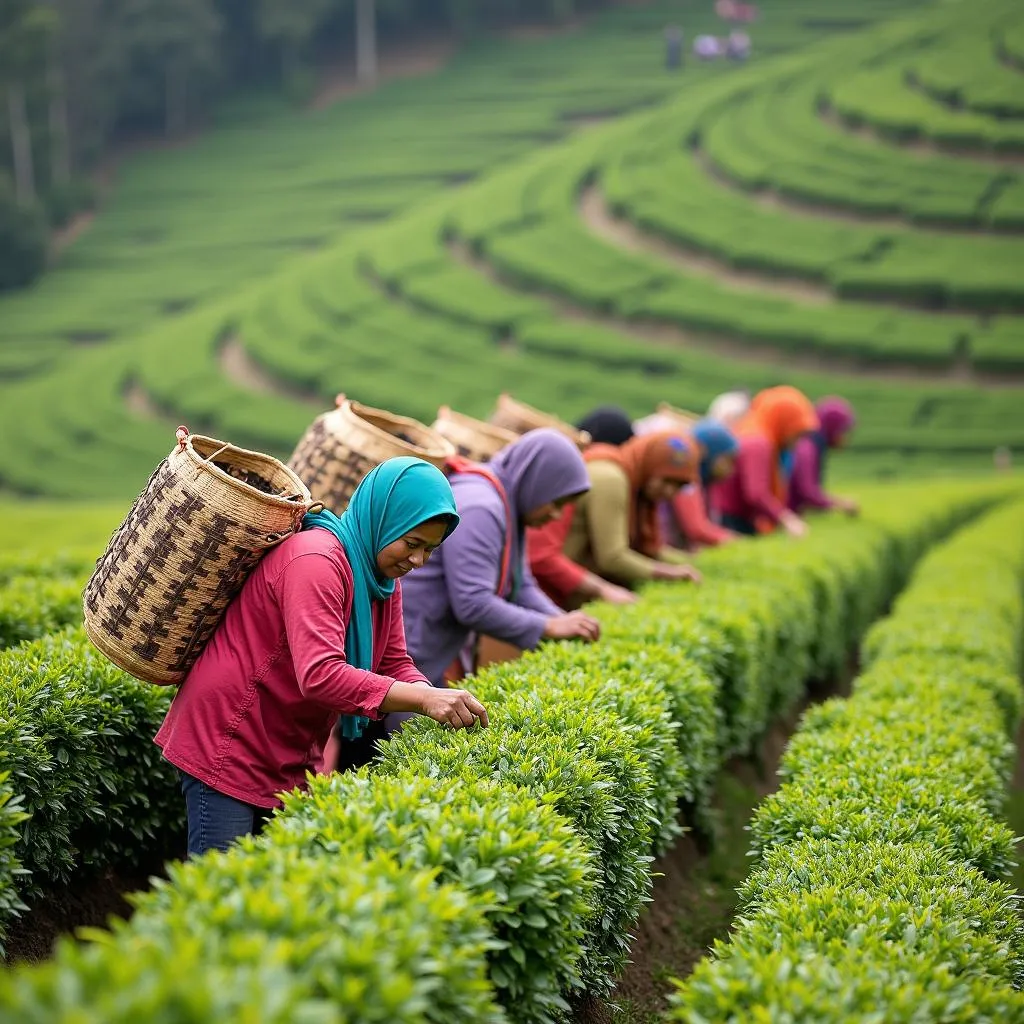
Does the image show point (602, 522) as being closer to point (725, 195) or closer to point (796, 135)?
point (725, 195)

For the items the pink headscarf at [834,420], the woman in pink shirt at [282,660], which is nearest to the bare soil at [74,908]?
the woman in pink shirt at [282,660]

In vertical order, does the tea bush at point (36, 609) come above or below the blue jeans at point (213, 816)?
below

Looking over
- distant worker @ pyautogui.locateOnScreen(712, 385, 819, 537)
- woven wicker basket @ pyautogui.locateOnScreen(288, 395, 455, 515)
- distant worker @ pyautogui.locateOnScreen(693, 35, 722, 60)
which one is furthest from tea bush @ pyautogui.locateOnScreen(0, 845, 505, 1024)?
distant worker @ pyautogui.locateOnScreen(693, 35, 722, 60)

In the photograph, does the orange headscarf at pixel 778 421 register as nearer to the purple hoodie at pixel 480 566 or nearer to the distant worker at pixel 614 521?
the distant worker at pixel 614 521

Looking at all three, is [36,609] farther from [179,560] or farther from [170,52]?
[170,52]

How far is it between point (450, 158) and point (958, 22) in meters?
20.4

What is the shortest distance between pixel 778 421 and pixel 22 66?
42.0m

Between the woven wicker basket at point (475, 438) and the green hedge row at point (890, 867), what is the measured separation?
2.04m

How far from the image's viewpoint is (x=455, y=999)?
2578mm

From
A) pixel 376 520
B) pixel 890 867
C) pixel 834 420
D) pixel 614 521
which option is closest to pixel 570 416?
pixel 834 420

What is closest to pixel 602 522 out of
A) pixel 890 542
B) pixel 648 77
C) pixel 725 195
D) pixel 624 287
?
pixel 890 542

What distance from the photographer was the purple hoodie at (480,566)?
4.72 m

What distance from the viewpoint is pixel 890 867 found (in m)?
3.89

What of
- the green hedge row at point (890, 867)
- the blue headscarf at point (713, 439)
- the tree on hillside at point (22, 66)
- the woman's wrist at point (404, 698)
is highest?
the tree on hillside at point (22, 66)
